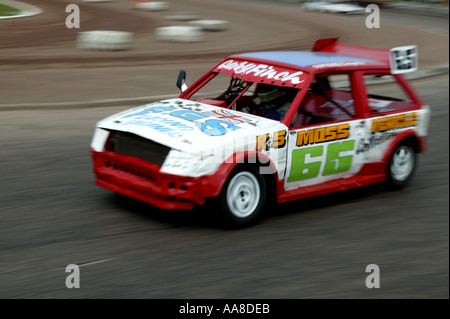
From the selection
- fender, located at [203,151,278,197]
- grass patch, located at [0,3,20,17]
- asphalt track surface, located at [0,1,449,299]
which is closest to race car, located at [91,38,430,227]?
fender, located at [203,151,278,197]

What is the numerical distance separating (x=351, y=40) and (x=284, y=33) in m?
2.64

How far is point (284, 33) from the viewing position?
957 inches

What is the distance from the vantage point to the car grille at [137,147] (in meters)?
6.21

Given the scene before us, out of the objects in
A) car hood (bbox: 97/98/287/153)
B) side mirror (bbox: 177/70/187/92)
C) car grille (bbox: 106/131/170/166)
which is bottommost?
car grille (bbox: 106/131/170/166)

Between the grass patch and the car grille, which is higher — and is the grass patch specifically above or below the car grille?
above

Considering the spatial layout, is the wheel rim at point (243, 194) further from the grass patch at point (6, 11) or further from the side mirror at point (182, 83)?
the grass patch at point (6, 11)

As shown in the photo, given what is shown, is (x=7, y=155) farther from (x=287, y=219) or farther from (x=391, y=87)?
(x=391, y=87)

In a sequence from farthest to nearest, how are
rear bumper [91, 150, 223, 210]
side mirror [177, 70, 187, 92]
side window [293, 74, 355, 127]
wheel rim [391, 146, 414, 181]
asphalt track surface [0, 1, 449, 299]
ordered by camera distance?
wheel rim [391, 146, 414, 181]
side mirror [177, 70, 187, 92]
side window [293, 74, 355, 127]
rear bumper [91, 150, 223, 210]
asphalt track surface [0, 1, 449, 299]

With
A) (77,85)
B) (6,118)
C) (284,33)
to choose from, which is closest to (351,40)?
(284,33)

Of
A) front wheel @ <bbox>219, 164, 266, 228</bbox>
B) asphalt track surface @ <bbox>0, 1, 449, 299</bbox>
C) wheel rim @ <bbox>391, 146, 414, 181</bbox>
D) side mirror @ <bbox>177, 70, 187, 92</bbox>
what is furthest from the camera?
wheel rim @ <bbox>391, 146, 414, 181</bbox>

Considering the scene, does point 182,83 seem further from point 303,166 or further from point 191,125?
point 303,166

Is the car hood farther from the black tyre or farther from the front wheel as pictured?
the black tyre

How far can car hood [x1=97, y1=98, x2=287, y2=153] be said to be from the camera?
20.0ft

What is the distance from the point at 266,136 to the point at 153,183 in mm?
1085
